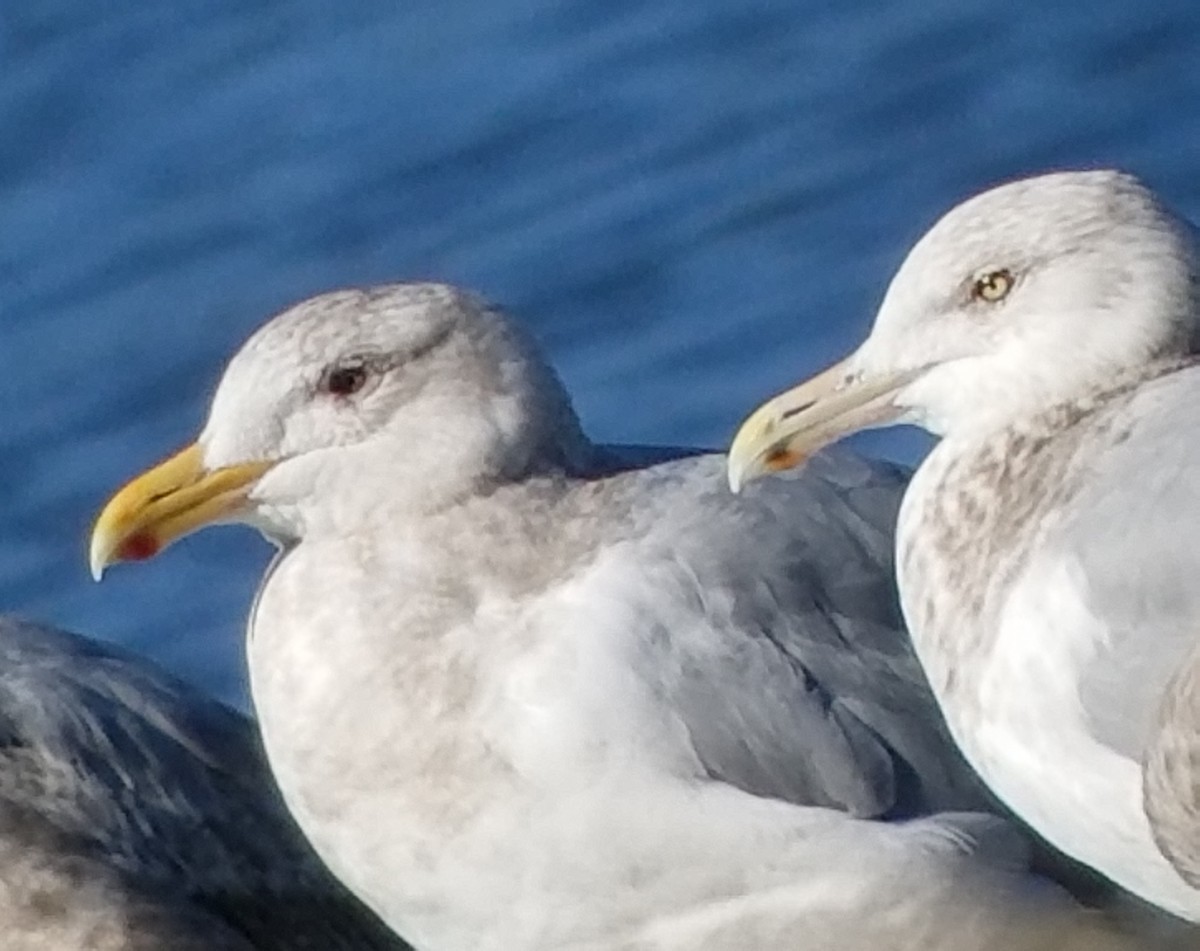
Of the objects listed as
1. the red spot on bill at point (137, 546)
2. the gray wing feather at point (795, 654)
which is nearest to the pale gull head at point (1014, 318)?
the gray wing feather at point (795, 654)

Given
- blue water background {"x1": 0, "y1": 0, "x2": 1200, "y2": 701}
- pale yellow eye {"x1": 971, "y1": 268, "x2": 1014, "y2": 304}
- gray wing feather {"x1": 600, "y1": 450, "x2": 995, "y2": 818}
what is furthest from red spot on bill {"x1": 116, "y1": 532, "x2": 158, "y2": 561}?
blue water background {"x1": 0, "y1": 0, "x2": 1200, "y2": 701}

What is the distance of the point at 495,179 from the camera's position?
9547 millimetres

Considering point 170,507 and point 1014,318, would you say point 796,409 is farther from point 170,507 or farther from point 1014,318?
point 170,507

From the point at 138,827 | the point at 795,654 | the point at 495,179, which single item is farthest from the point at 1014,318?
the point at 495,179

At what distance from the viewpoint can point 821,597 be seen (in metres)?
5.52

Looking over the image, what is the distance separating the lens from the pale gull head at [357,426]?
5.54m

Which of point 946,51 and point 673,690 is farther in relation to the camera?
point 946,51

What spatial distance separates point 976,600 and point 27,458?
13.6 ft

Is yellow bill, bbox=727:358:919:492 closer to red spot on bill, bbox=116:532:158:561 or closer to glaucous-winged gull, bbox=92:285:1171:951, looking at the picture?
glaucous-winged gull, bbox=92:285:1171:951

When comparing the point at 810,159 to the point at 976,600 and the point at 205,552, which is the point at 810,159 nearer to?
the point at 205,552

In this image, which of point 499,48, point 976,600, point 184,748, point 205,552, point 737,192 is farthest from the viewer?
point 499,48

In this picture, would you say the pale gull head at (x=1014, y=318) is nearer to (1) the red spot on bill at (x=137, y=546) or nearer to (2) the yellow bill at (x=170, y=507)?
(2) the yellow bill at (x=170, y=507)

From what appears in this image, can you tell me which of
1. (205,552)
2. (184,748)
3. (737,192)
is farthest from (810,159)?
(184,748)

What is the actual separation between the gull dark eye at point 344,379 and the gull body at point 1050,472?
0.49 metres
